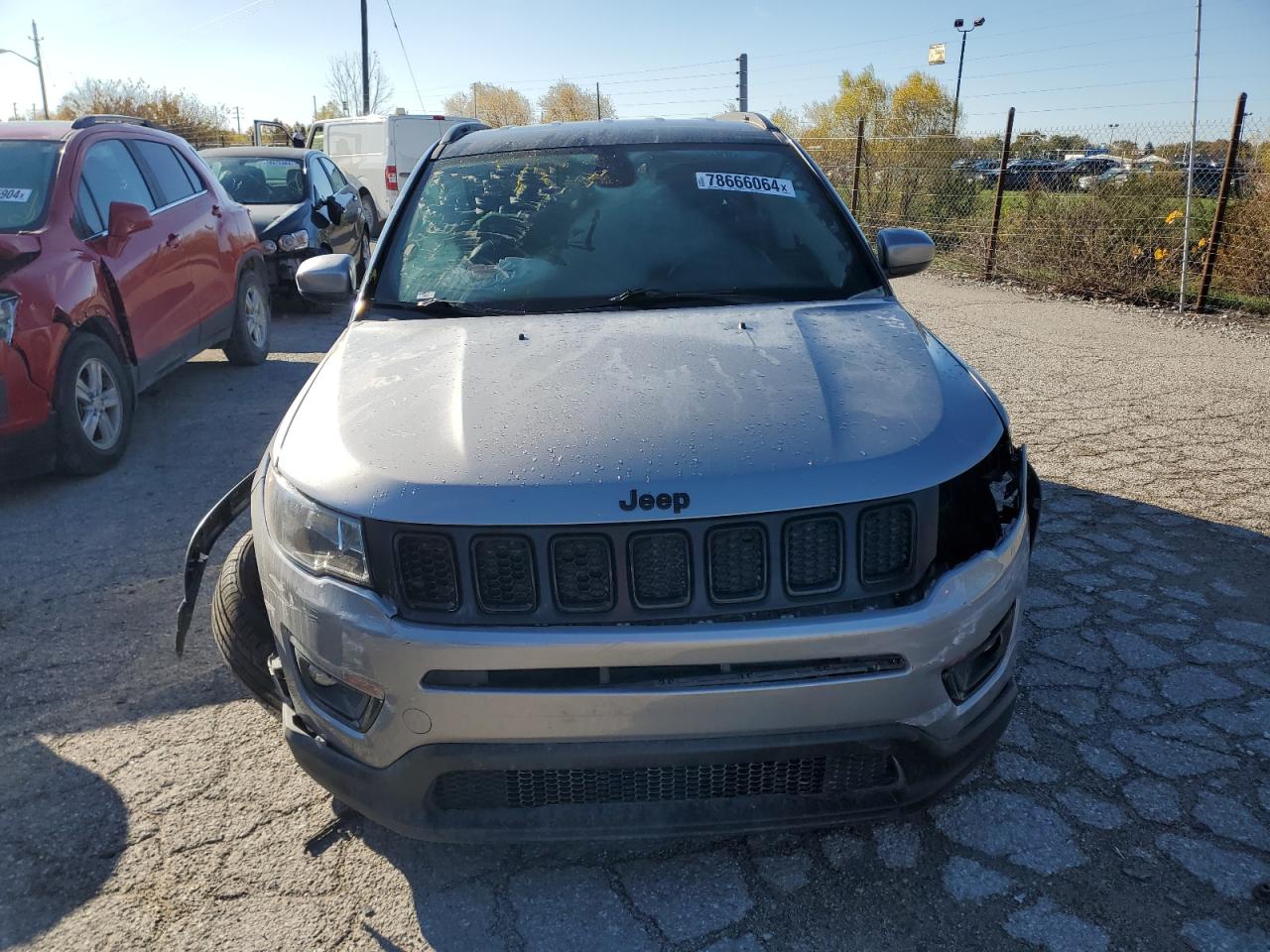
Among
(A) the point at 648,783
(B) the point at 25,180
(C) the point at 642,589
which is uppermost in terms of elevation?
(B) the point at 25,180

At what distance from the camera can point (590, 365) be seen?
2.60 m

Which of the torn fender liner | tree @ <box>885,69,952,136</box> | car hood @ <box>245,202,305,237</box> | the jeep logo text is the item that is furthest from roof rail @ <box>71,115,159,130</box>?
tree @ <box>885,69,952,136</box>

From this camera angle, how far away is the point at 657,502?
206 centimetres

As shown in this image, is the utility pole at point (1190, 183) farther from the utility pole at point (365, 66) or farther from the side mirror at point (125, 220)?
the utility pole at point (365, 66)

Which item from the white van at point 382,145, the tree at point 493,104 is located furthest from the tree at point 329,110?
the white van at point 382,145

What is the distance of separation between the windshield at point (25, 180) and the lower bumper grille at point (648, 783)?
184 inches

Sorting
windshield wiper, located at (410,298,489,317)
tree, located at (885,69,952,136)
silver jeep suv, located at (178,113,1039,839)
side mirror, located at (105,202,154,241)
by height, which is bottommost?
silver jeep suv, located at (178,113,1039,839)

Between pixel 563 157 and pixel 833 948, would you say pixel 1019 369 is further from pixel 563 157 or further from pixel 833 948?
pixel 833 948

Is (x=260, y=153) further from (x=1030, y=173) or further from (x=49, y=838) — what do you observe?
(x=49, y=838)

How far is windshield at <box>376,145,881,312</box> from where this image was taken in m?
3.26

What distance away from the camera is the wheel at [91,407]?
16.8 ft

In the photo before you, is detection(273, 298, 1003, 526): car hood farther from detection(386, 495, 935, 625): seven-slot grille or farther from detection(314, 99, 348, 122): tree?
detection(314, 99, 348, 122): tree

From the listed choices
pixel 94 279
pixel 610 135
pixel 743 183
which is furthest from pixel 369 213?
pixel 743 183

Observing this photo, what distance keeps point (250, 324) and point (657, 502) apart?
6.88m
